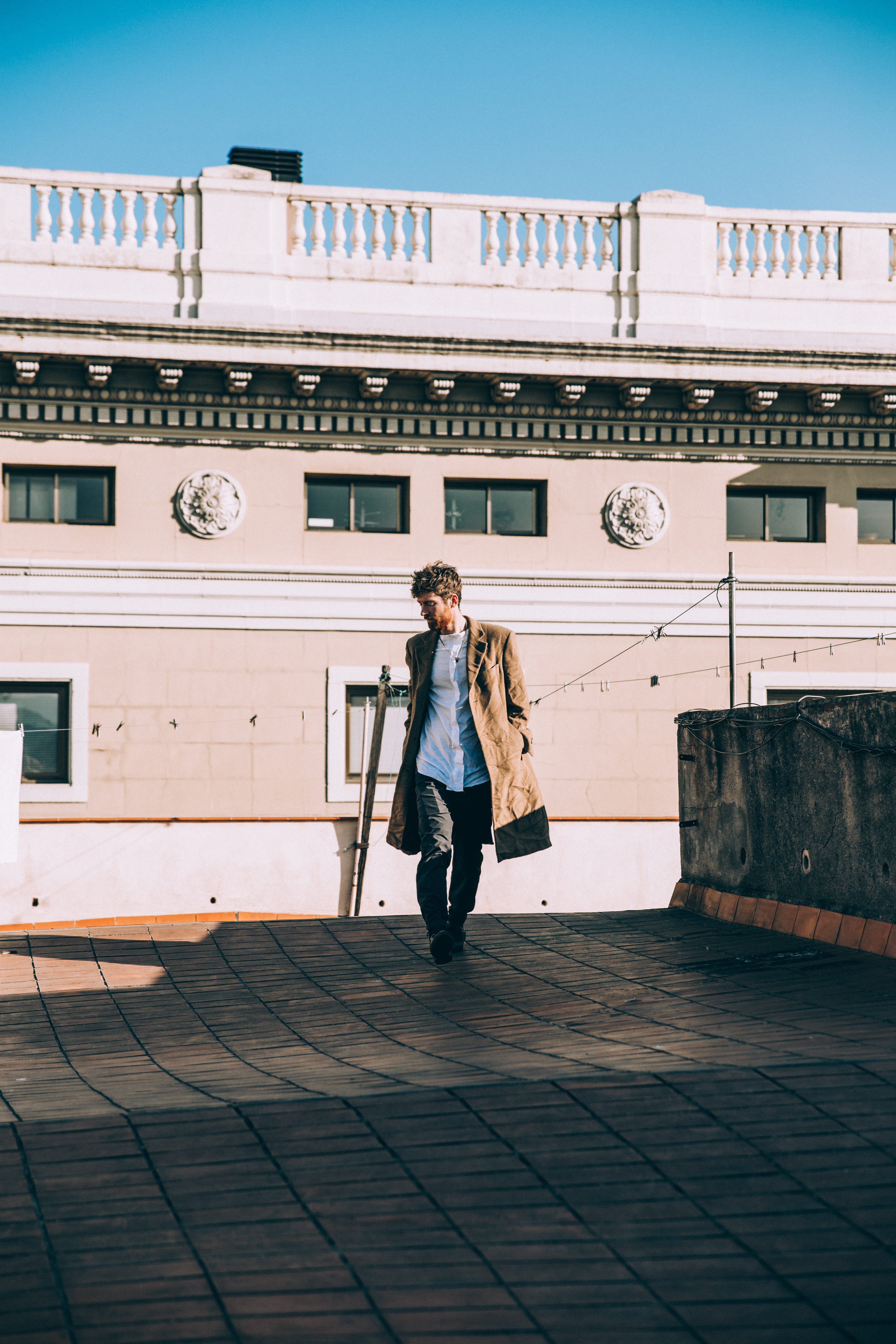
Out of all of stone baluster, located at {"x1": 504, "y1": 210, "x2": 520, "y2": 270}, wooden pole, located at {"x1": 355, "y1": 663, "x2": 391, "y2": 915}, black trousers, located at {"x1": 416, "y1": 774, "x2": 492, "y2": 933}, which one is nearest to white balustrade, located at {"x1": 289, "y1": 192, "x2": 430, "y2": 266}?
stone baluster, located at {"x1": 504, "y1": 210, "x2": 520, "y2": 270}

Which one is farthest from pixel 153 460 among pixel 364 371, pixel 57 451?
pixel 364 371

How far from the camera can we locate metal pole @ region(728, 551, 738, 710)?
12.8 m

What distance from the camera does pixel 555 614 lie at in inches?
569

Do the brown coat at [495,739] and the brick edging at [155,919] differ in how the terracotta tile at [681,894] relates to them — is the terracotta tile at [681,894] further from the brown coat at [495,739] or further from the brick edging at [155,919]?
the brick edging at [155,919]

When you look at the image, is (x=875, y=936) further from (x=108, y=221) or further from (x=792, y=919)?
(x=108, y=221)

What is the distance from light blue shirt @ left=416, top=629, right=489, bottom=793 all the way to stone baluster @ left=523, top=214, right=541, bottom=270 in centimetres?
944

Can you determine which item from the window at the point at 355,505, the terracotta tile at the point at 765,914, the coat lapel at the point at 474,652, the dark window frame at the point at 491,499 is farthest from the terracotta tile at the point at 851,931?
the window at the point at 355,505

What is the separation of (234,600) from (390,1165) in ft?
36.4

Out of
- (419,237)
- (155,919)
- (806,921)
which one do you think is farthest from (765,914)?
(419,237)

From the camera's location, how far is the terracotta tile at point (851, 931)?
593 centimetres

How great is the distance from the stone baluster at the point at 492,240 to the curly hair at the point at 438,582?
9234mm

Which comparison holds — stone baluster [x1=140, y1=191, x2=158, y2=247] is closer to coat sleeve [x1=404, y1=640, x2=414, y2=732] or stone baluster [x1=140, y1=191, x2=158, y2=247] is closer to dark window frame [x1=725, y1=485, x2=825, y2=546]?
dark window frame [x1=725, y1=485, x2=825, y2=546]

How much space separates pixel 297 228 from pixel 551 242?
2941 millimetres

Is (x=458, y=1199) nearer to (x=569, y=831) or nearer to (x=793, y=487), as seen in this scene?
(x=569, y=831)
